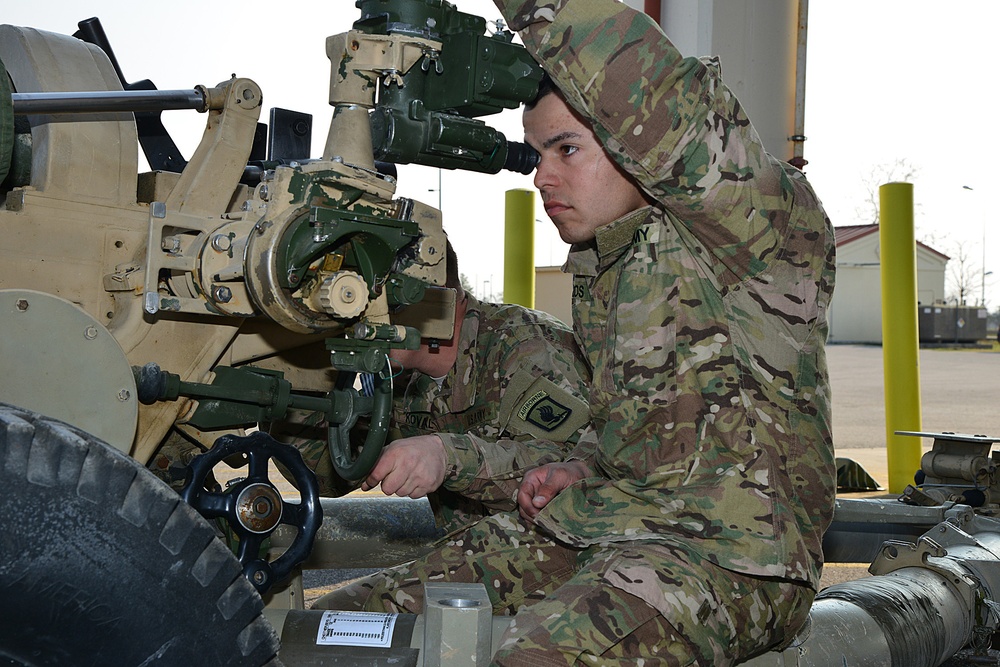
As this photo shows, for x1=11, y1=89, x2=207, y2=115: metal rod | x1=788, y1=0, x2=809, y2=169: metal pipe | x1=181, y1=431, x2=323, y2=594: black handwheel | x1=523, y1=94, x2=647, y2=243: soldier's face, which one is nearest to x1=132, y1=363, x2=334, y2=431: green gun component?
x1=181, y1=431, x2=323, y2=594: black handwheel

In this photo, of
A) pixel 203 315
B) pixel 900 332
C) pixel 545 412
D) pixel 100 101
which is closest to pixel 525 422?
pixel 545 412

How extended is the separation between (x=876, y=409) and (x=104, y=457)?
1369 cm

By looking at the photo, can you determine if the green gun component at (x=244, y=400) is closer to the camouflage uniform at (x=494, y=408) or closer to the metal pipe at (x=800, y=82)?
the camouflage uniform at (x=494, y=408)

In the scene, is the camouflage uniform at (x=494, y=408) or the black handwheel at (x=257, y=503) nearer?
the black handwheel at (x=257, y=503)

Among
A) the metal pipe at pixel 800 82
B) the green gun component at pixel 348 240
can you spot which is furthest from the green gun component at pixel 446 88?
the metal pipe at pixel 800 82

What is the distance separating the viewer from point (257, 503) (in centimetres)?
201

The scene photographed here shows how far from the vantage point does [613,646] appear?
6.35 feet

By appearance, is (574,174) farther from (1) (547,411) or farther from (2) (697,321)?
(1) (547,411)

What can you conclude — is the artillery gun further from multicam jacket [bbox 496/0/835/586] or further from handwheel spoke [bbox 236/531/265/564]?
multicam jacket [bbox 496/0/835/586]

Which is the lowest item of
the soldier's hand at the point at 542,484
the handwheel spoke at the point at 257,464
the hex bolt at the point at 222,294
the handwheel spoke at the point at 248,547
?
the handwheel spoke at the point at 248,547

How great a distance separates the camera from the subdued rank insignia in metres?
3.12

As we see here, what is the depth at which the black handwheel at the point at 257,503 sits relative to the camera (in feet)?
6.56

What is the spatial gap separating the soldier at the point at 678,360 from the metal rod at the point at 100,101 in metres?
0.72

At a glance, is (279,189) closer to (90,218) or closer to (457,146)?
(457,146)
